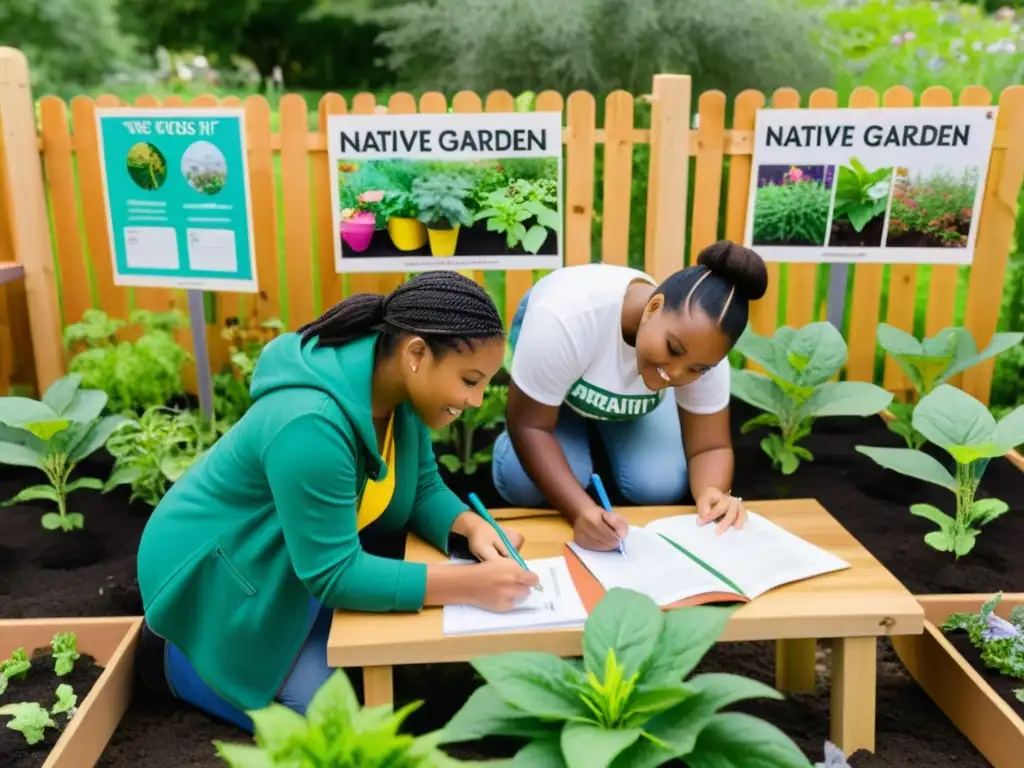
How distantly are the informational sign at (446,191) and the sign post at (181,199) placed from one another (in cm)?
43

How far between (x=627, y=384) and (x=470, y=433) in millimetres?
1027

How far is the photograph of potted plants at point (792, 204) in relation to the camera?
156 inches

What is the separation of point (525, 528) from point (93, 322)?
2.60m

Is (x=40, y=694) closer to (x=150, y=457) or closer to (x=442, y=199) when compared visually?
(x=150, y=457)

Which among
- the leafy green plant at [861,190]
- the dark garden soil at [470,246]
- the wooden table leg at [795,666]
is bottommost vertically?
the wooden table leg at [795,666]

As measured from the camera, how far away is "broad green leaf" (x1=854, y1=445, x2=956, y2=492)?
2989 millimetres

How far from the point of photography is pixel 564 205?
4301 millimetres

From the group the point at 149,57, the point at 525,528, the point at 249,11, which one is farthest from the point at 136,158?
the point at 149,57

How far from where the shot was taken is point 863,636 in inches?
82.0

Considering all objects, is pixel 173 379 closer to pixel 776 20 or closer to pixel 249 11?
pixel 776 20

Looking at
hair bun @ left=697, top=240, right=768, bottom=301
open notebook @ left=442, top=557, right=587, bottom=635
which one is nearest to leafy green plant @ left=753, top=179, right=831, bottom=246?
hair bun @ left=697, top=240, right=768, bottom=301

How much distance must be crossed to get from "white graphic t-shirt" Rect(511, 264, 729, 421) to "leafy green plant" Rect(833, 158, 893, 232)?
148cm

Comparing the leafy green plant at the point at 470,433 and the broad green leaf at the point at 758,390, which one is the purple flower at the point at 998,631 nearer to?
the broad green leaf at the point at 758,390

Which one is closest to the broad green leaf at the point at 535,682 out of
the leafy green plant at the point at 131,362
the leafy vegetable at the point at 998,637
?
the leafy vegetable at the point at 998,637
